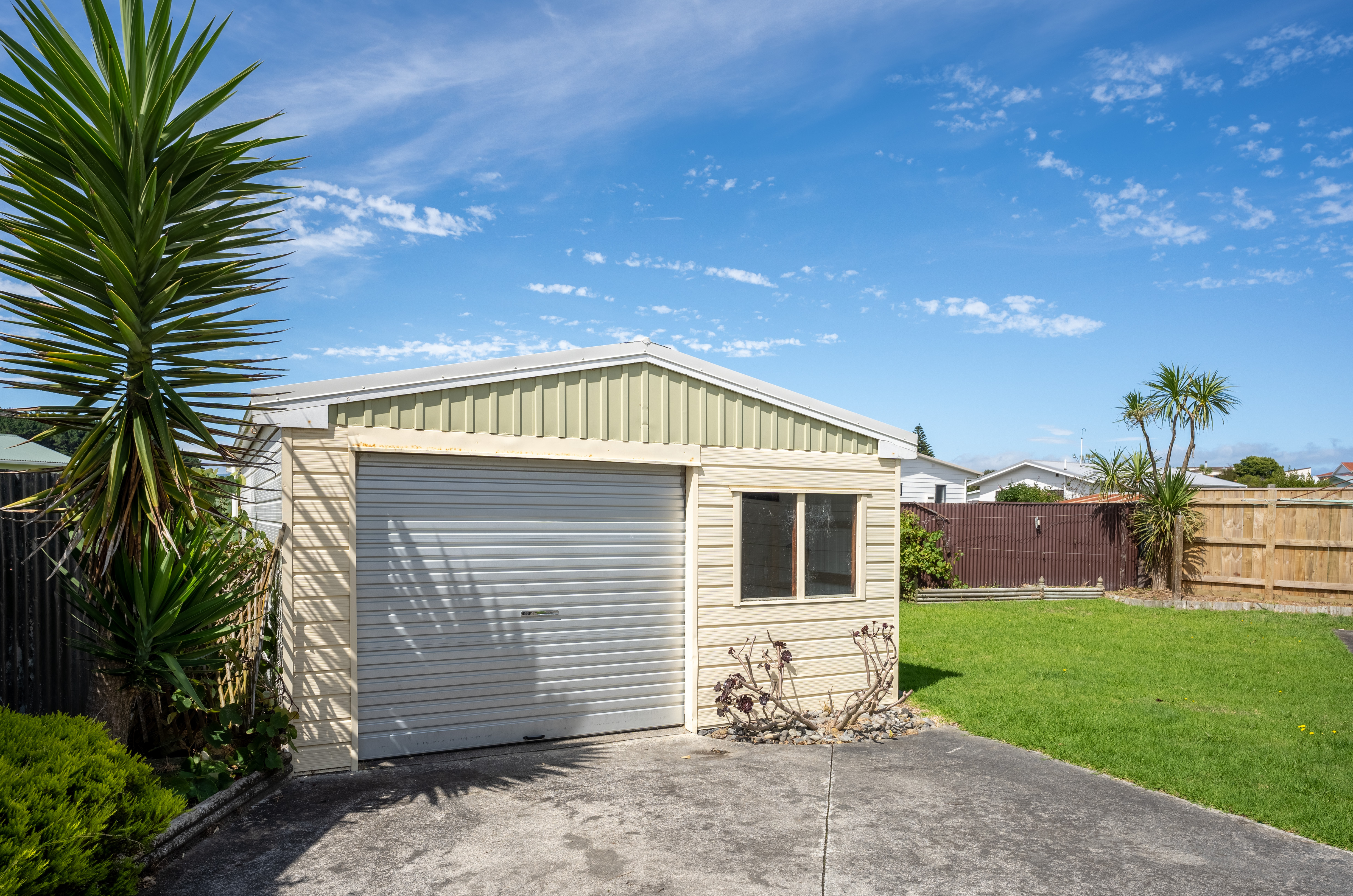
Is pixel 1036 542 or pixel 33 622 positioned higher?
pixel 33 622

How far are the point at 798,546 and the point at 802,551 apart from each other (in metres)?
0.07

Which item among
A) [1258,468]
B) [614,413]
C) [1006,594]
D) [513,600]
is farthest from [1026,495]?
[1258,468]

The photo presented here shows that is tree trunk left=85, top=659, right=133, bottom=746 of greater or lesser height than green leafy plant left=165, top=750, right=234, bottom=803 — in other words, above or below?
above

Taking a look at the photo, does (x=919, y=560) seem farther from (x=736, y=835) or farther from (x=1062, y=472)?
(x=1062, y=472)

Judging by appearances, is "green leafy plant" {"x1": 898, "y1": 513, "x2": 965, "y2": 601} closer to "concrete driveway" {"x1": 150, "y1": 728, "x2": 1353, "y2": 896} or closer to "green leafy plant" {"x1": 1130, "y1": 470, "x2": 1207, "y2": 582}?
"green leafy plant" {"x1": 1130, "y1": 470, "x2": 1207, "y2": 582}

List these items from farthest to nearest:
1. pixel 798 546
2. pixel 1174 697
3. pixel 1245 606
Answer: pixel 1245 606 < pixel 1174 697 < pixel 798 546

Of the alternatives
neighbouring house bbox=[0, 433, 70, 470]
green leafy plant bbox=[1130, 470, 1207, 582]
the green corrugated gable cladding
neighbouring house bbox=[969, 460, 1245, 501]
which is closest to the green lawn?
green leafy plant bbox=[1130, 470, 1207, 582]

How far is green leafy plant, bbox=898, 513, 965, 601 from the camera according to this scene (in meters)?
18.1

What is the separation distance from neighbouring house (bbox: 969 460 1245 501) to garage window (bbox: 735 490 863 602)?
3135cm

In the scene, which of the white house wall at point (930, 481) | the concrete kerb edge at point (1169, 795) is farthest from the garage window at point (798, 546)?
the white house wall at point (930, 481)

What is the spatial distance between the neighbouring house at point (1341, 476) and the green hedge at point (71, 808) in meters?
66.0

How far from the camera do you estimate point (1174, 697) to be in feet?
30.0

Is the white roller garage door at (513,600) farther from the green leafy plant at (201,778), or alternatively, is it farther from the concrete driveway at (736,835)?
the green leafy plant at (201,778)

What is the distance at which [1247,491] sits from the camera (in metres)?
18.3
